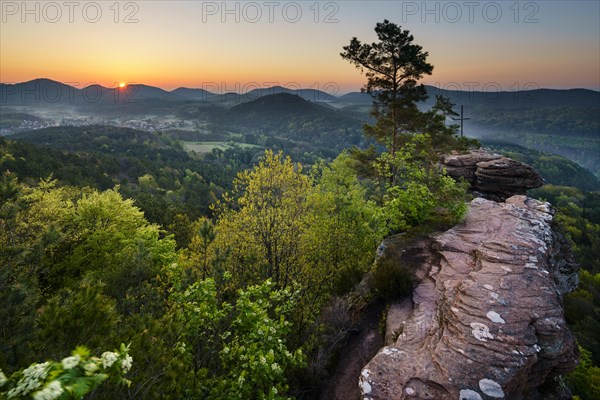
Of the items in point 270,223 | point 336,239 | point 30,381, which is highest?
point 30,381

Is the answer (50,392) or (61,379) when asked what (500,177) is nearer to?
(61,379)

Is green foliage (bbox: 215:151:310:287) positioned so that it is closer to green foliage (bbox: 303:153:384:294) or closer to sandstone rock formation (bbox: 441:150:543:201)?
green foliage (bbox: 303:153:384:294)

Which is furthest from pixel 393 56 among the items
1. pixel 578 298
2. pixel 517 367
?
pixel 578 298

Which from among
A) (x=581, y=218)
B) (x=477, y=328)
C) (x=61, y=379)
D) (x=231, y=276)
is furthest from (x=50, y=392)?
A: (x=581, y=218)

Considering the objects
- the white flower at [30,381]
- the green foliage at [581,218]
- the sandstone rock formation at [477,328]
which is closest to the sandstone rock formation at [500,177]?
the sandstone rock formation at [477,328]

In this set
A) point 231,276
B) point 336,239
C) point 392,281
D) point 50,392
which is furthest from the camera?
point 336,239

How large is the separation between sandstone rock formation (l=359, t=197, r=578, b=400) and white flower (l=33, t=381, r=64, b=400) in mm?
5498

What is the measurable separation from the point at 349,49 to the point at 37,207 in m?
24.0

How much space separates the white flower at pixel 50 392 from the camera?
248 centimetres

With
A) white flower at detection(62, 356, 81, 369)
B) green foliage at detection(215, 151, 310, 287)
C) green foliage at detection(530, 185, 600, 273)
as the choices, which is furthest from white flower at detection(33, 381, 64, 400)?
green foliage at detection(530, 185, 600, 273)

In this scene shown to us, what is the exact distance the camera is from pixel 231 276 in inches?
456

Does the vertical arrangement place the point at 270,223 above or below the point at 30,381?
below

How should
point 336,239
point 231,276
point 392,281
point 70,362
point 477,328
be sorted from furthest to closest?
point 336,239
point 231,276
point 392,281
point 477,328
point 70,362

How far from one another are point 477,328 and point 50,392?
7814 mm
